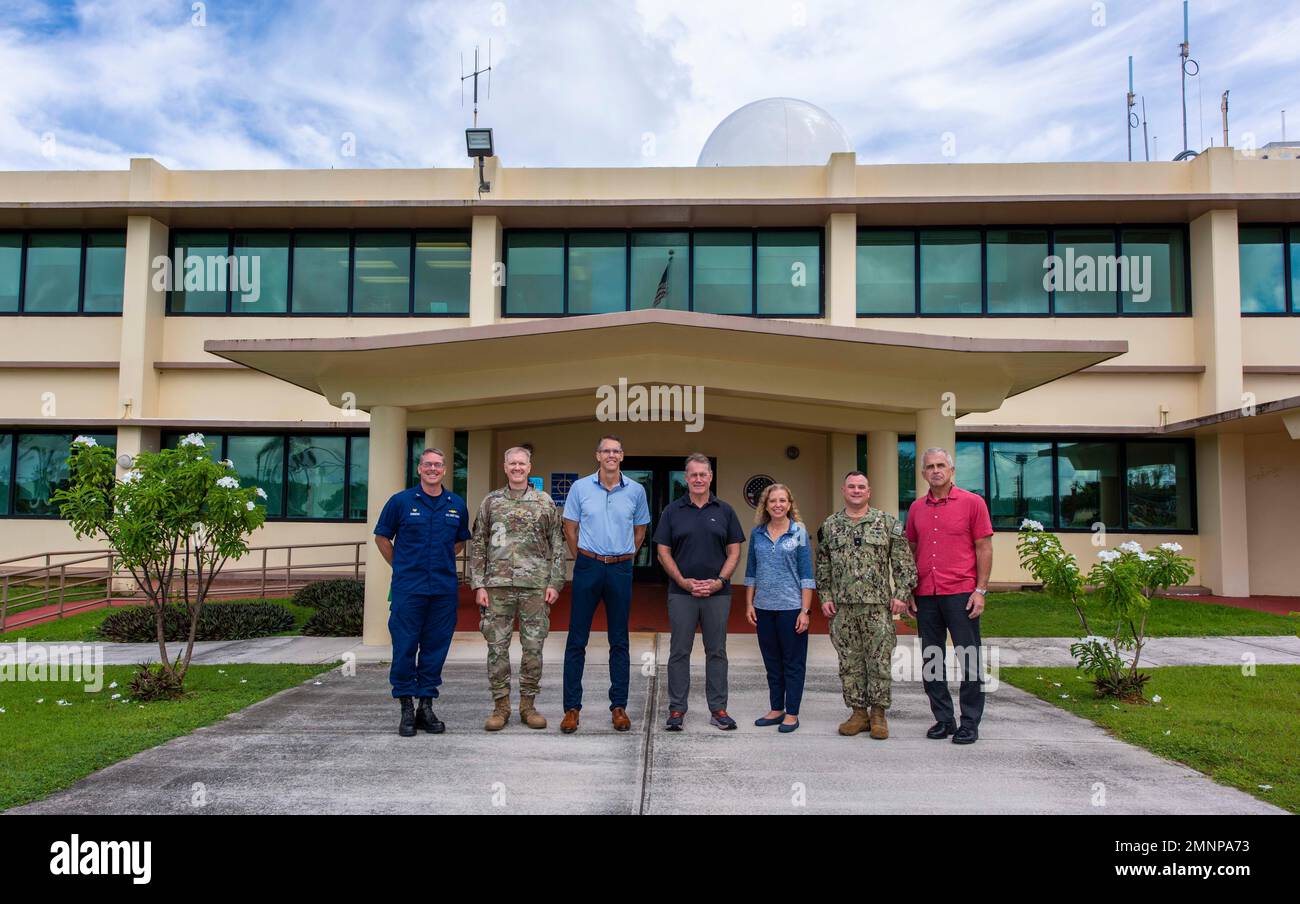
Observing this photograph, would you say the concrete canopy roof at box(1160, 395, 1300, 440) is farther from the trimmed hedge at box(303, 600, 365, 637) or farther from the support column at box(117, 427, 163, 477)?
the support column at box(117, 427, 163, 477)

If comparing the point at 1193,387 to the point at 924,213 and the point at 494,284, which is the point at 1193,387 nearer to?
the point at 924,213

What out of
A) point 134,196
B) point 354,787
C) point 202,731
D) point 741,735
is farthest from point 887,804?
point 134,196

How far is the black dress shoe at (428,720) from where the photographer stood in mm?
5766

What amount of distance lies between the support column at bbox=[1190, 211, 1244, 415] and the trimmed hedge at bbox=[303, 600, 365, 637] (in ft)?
45.0

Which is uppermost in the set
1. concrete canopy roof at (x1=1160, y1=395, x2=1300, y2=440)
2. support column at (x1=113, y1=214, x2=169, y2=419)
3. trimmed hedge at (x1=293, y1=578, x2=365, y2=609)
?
support column at (x1=113, y1=214, x2=169, y2=419)

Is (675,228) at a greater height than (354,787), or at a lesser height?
greater

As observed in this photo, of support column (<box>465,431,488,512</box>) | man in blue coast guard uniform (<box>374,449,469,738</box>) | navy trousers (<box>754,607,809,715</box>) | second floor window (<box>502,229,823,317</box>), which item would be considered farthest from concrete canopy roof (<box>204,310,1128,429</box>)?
second floor window (<box>502,229,823,317</box>)

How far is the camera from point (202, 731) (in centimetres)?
584

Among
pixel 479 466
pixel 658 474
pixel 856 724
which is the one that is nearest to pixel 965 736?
pixel 856 724

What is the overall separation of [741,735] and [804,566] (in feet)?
4.06

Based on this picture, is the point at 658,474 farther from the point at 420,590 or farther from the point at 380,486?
the point at 420,590

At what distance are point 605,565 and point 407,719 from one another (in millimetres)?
1709

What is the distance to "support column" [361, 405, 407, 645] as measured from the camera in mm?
9375

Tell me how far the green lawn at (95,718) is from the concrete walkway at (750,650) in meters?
0.72
